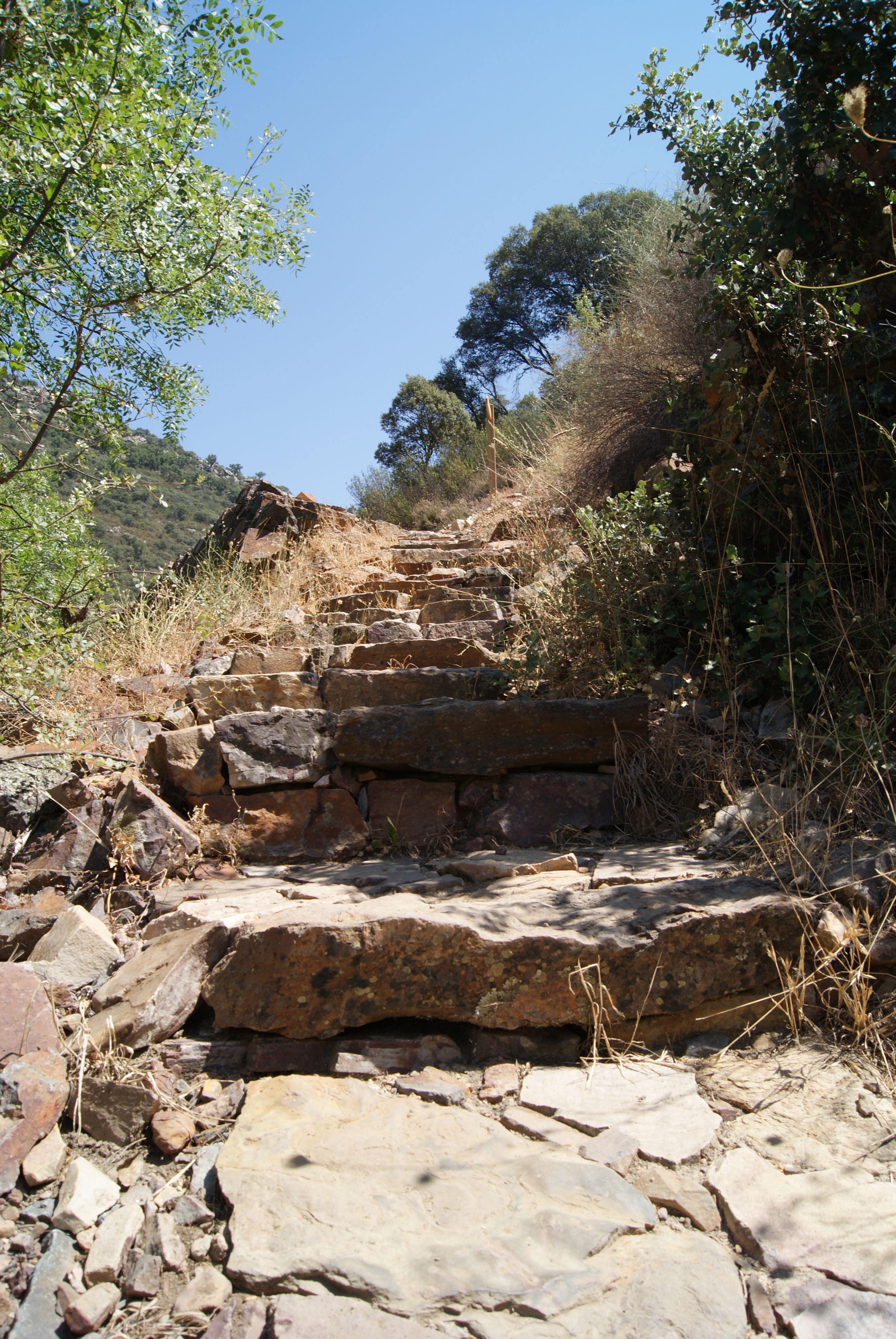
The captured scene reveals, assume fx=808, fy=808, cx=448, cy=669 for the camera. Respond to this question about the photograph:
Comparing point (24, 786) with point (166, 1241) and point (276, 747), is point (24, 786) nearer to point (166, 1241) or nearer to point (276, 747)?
point (276, 747)

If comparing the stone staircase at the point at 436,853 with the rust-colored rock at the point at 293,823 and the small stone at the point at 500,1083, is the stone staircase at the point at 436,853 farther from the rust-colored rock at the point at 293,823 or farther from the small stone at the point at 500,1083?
the small stone at the point at 500,1083

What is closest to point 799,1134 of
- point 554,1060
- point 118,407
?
point 554,1060

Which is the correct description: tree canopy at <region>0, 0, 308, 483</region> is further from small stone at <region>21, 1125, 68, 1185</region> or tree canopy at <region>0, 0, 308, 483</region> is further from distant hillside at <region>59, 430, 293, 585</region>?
small stone at <region>21, 1125, 68, 1185</region>

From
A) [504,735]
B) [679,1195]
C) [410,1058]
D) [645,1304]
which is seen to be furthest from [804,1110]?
[504,735]

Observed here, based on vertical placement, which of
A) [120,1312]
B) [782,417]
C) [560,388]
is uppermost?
[560,388]

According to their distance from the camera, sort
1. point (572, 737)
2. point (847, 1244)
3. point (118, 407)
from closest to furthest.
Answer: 1. point (847, 1244)
2. point (572, 737)
3. point (118, 407)

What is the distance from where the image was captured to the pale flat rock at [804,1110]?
189 cm

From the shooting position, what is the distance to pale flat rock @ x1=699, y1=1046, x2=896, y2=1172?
6.22 feet

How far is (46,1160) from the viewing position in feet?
6.20

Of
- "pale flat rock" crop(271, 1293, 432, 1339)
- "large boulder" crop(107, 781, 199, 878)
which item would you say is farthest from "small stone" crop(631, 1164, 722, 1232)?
"large boulder" crop(107, 781, 199, 878)

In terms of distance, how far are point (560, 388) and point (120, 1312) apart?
12.1m

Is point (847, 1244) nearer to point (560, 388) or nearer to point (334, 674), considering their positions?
point (334, 674)

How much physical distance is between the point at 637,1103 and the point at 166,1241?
1.15 meters

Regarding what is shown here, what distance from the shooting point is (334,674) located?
4242mm
